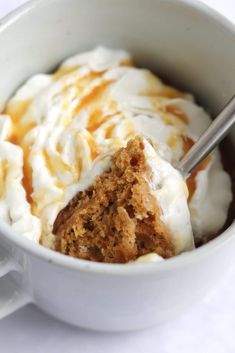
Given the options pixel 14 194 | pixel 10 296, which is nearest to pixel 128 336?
pixel 10 296

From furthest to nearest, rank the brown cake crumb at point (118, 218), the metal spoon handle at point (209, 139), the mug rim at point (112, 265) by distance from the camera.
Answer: the metal spoon handle at point (209, 139)
the brown cake crumb at point (118, 218)
the mug rim at point (112, 265)

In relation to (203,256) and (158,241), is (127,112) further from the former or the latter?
(203,256)

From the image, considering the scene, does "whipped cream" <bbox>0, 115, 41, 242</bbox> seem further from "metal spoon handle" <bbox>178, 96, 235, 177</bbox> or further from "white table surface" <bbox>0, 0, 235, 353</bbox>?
"metal spoon handle" <bbox>178, 96, 235, 177</bbox>

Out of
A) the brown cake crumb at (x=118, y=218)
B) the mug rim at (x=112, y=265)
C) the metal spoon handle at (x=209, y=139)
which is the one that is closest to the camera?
the mug rim at (x=112, y=265)

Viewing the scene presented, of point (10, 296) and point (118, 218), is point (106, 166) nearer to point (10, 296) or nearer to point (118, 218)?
point (118, 218)

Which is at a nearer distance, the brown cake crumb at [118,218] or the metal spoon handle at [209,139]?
the brown cake crumb at [118,218]

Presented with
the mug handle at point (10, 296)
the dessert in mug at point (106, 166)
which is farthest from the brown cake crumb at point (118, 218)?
the mug handle at point (10, 296)

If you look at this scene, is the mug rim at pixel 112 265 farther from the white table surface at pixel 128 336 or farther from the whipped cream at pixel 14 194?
the white table surface at pixel 128 336

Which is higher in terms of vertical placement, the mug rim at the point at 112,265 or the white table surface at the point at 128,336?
the mug rim at the point at 112,265

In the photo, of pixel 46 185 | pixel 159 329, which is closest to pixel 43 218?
pixel 46 185
